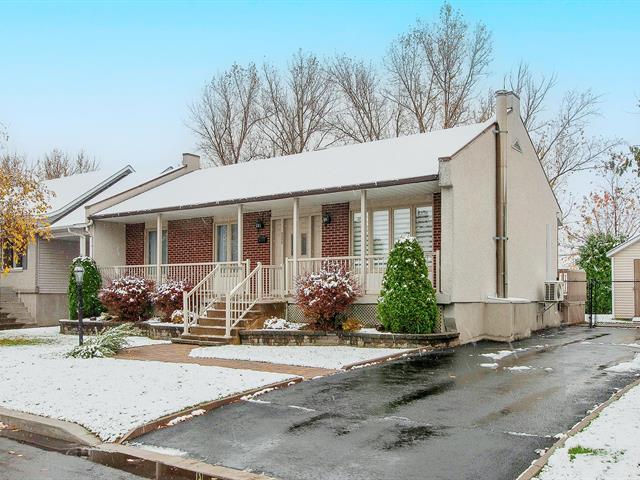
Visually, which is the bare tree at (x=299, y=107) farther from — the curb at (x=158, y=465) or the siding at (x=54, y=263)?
the curb at (x=158, y=465)

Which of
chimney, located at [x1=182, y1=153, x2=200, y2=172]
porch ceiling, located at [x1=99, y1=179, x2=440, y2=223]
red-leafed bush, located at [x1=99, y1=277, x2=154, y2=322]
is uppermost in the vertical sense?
chimney, located at [x1=182, y1=153, x2=200, y2=172]

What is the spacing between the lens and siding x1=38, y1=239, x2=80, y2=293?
23.3 m

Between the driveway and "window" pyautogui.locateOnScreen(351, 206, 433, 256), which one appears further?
"window" pyautogui.locateOnScreen(351, 206, 433, 256)

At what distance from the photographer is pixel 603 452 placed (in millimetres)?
5691

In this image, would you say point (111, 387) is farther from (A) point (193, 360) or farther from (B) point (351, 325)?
(B) point (351, 325)

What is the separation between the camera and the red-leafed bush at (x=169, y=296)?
1778 cm

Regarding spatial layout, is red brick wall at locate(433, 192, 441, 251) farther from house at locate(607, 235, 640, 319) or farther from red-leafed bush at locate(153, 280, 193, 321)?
house at locate(607, 235, 640, 319)

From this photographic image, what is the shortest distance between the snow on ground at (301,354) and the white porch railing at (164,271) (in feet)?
15.9

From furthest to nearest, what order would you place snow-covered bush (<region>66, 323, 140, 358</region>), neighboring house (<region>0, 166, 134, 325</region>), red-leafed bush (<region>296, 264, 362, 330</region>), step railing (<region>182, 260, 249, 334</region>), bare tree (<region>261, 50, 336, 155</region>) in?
bare tree (<region>261, 50, 336, 155</region>) → neighboring house (<region>0, 166, 134, 325</region>) → step railing (<region>182, 260, 249, 334</region>) → red-leafed bush (<region>296, 264, 362, 330</region>) → snow-covered bush (<region>66, 323, 140, 358</region>)

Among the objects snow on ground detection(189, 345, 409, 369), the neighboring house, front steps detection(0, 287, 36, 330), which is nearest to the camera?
snow on ground detection(189, 345, 409, 369)

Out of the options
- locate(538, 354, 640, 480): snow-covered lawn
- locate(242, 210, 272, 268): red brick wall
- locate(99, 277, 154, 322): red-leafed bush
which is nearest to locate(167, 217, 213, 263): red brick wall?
locate(242, 210, 272, 268): red brick wall

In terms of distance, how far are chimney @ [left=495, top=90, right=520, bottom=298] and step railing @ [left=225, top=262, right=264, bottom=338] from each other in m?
6.08

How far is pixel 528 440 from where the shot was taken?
645cm

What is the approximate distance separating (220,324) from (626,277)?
639 inches
